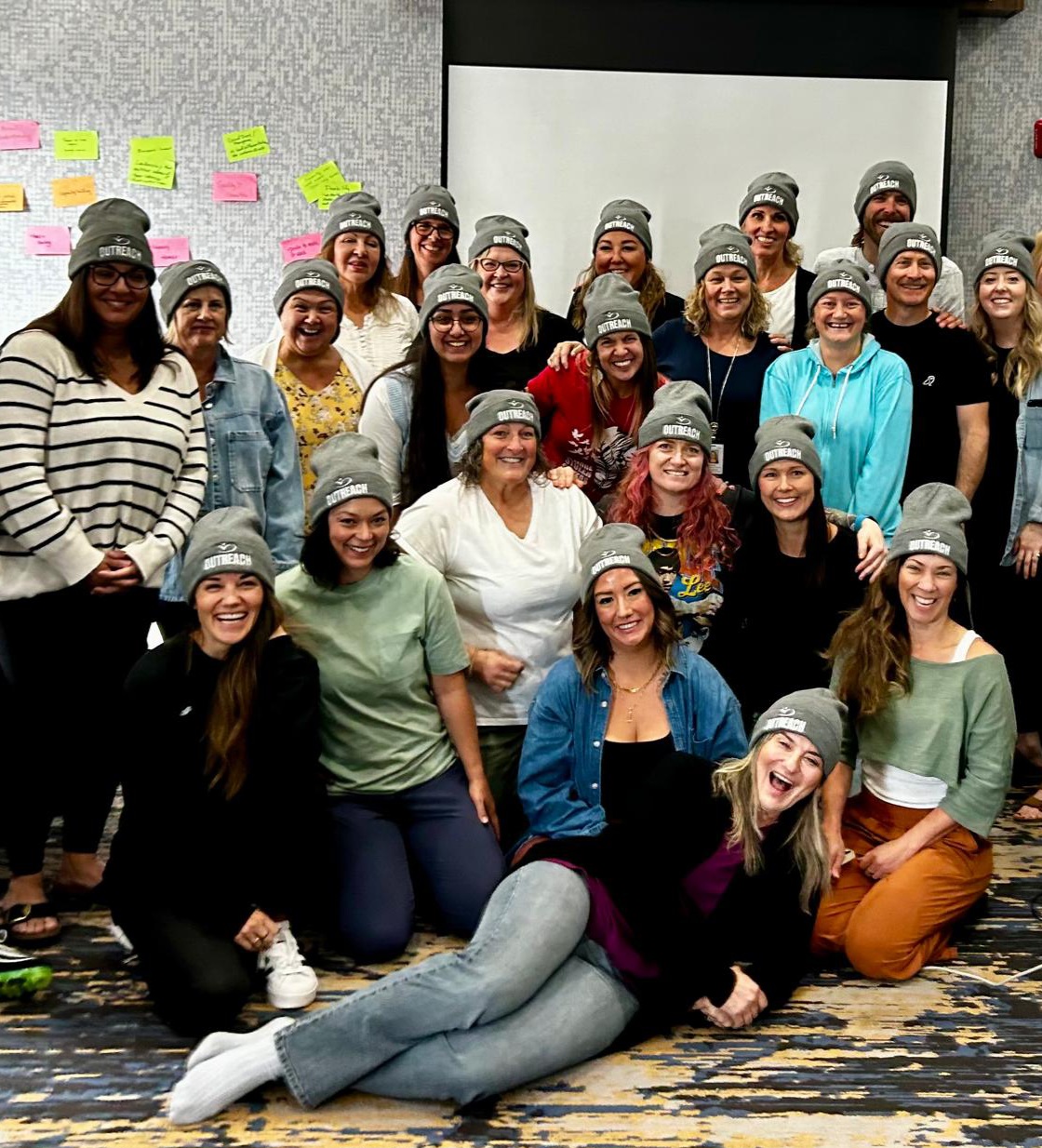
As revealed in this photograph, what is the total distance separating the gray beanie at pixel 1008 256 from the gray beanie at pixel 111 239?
212cm

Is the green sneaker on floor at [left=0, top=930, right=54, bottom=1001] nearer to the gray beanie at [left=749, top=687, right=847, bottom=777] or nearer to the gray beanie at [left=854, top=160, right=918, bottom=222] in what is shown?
the gray beanie at [left=749, top=687, right=847, bottom=777]

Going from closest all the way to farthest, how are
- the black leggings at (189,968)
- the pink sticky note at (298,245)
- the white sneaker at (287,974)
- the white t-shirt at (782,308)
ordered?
the black leggings at (189,968)
the white sneaker at (287,974)
the white t-shirt at (782,308)
the pink sticky note at (298,245)

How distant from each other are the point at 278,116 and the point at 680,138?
143 centimetres

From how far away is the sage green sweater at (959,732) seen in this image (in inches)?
103

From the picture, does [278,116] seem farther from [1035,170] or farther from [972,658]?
[972,658]

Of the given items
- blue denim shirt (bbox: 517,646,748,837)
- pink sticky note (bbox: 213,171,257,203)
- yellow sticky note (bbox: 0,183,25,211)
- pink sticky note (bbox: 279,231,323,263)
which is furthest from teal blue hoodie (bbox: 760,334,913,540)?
yellow sticky note (bbox: 0,183,25,211)

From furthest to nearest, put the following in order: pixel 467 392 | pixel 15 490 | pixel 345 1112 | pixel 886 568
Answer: pixel 467 392, pixel 886 568, pixel 15 490, pixel 345 1112

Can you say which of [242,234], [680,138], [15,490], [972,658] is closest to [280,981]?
[15,490]

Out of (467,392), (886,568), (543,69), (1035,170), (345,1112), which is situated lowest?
(345,1112)

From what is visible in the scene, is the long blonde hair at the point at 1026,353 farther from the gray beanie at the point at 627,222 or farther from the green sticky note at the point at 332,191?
the green sticky note at the point at 332,191

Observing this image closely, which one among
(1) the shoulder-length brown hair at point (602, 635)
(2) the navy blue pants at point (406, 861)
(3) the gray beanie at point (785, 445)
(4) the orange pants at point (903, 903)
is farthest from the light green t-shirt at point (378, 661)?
(4) the orange pants at point (903, 903)

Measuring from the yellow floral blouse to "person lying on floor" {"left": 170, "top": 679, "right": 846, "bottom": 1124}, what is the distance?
1.20 meters

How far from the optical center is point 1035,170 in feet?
15.5

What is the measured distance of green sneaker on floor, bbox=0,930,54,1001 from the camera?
7.61 feet
